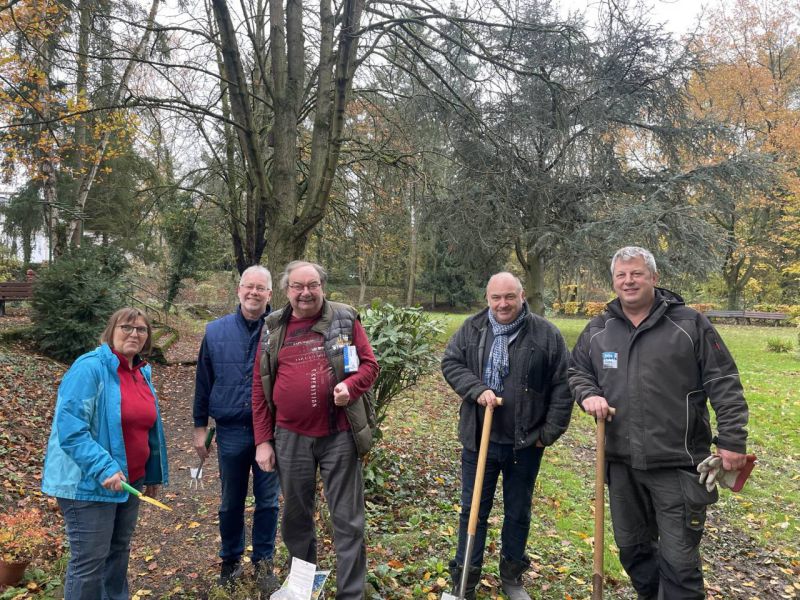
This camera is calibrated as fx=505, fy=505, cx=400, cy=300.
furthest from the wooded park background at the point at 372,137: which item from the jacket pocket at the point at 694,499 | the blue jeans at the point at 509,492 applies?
the jacket pocket at the point at 694,499

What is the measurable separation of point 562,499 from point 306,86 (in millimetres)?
7704

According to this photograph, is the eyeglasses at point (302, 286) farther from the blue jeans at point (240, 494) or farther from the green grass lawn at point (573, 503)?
the green grass lawn at point (573, 503)

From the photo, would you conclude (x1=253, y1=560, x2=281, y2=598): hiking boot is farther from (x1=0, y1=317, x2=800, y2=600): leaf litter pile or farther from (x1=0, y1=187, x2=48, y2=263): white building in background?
(x1=0, y1=187, x2=48, y2=263): white building in background

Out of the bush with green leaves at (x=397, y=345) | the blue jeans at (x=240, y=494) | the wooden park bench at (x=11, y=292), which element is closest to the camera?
the blue jeans at (x=240, y=494)

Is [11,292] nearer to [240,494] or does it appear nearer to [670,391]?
[240,494]

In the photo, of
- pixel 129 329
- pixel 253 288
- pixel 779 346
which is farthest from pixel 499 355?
pixel 779 346

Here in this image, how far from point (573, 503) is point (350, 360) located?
11.9ft

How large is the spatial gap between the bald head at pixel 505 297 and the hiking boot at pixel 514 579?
4.88ft

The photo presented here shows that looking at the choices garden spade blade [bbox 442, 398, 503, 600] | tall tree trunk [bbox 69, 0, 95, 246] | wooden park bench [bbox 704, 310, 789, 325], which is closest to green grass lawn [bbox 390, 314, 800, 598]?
garden spade blade [bbox 442, 398, 503, 600]

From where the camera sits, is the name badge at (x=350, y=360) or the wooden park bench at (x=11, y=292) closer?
the name badge at (x=350, y=360)

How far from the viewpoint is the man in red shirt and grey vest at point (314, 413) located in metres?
2.71

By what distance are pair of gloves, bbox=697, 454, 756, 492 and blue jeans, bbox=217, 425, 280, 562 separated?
2.38 metres

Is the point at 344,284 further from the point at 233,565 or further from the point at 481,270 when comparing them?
the point at 233,565

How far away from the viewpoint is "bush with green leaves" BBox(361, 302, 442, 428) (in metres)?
4.52
